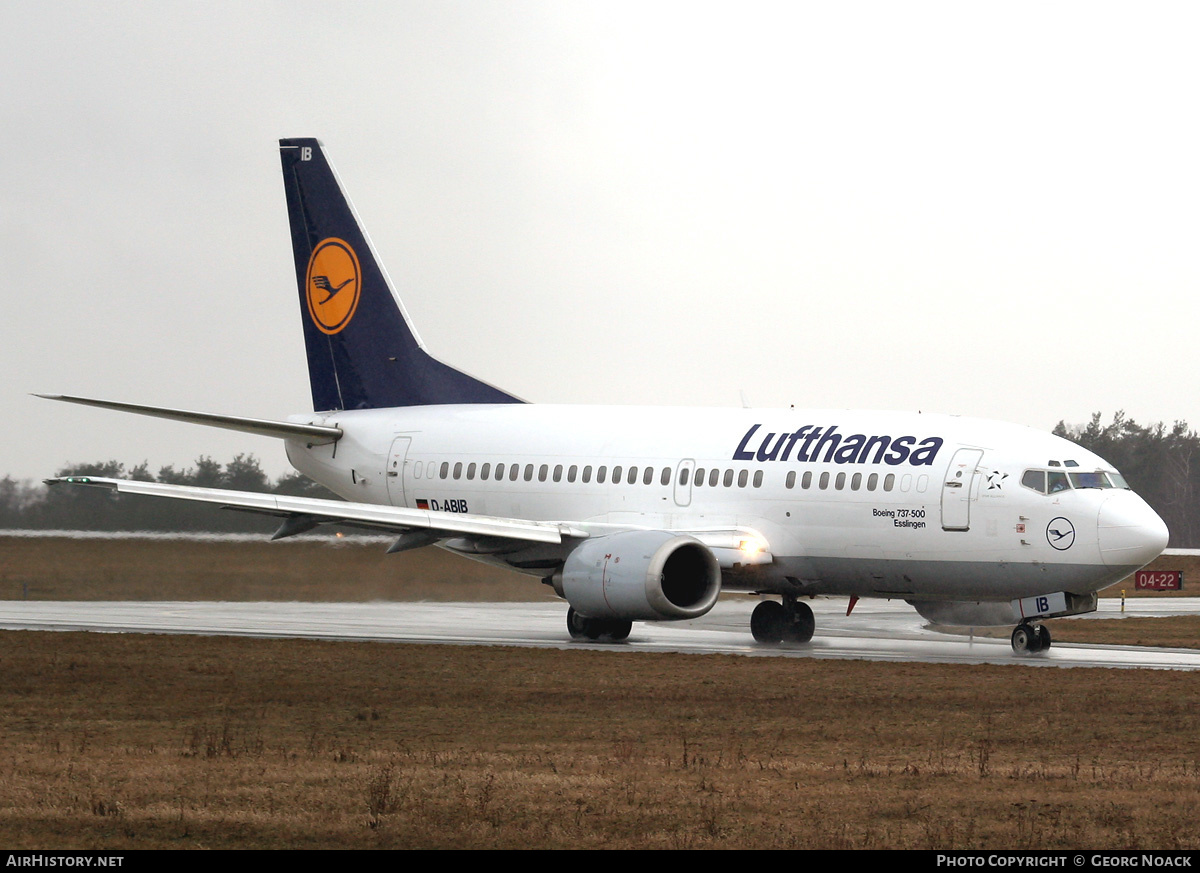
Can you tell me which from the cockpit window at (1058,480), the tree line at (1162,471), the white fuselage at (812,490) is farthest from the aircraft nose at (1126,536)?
the tree line at (1162,471)

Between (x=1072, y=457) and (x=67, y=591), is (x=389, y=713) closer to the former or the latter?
(x=1072, y=457)

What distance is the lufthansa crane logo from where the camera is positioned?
37.7m

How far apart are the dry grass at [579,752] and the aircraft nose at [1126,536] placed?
9.27 feet

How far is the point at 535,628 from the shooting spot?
33.0 meters

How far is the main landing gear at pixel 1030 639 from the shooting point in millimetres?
27156

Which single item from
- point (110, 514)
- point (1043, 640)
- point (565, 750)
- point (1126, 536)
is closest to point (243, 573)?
point (110, 514)

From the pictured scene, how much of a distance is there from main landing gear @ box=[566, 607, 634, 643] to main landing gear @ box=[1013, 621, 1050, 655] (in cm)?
625

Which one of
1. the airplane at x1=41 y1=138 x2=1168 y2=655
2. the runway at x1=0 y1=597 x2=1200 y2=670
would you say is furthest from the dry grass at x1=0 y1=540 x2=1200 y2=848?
the airplane at x1=41 y1=138 x2=1168 y2=655

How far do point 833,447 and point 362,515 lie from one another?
774 cm

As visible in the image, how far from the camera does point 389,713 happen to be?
60.8ft

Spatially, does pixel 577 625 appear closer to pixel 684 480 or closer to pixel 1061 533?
pixel 684 480

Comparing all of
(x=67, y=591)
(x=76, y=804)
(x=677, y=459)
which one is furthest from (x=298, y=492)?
(x=76, y=804)

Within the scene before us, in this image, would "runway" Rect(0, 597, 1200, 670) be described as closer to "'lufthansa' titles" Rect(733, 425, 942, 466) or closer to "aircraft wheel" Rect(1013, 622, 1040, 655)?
"aircraft wheel" Rect(1013, 622, 1040, 655)
